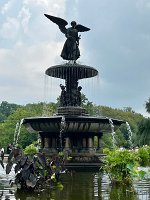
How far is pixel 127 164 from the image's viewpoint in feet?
39.4

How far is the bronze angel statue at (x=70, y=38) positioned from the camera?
83.9ft

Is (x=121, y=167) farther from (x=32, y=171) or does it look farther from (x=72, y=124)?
(x=72, y=124)

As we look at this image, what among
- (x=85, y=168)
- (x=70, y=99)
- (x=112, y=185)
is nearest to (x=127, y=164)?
(x=112, y=185)

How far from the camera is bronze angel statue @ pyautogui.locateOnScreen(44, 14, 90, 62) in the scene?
2556 centimetres

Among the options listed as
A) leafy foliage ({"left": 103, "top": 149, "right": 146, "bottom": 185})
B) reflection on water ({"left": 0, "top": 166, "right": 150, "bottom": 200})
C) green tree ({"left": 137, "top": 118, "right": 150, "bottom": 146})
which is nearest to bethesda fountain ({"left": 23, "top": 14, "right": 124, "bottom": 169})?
leafy foliage ({"left": 103, "top": 149, "right": 146, "bottom": 185})

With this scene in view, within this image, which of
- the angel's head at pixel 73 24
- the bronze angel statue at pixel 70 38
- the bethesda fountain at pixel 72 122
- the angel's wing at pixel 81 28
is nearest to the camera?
the bethesda fountain at pixel 72 122

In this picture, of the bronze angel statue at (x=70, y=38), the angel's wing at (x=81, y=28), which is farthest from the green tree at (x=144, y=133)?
the angel's wing at (x=81, y=28)

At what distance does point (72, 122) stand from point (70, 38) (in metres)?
6.93

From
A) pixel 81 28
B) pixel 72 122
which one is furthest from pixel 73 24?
pixel 72 122

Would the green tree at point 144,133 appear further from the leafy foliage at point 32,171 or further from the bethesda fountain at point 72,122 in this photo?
the leafy foliage at point 32,171

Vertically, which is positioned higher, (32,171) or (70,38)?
(70,38)

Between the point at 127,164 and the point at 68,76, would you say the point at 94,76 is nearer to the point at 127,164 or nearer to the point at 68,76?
the point at 68,76

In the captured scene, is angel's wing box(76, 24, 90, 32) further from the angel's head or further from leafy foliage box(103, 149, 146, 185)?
leafy foliage box(103, 149, 146, 185)

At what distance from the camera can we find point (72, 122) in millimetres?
21031
